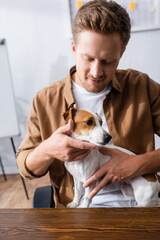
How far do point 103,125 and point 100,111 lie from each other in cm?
7

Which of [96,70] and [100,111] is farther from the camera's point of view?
[100,111]

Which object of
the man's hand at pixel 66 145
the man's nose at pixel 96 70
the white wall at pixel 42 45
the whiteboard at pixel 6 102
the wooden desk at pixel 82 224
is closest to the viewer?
the wooden desk at pixel 82 224

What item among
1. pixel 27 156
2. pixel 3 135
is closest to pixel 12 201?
pixel 3 135

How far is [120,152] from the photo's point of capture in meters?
0.89

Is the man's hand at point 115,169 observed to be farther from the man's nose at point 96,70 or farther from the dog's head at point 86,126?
the man's nose at point 96,70

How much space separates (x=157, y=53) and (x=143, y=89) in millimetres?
1328

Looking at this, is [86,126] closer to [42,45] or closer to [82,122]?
[82,122]

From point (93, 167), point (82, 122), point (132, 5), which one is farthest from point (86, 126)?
point (132, 5)

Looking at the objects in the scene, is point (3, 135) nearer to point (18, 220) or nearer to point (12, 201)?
point (12, 201)

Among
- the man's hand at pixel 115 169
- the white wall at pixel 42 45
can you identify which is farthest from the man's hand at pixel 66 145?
the white wall at pixel 42 45

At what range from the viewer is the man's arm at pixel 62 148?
2.35 feet

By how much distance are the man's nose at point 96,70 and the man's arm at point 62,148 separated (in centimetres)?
23

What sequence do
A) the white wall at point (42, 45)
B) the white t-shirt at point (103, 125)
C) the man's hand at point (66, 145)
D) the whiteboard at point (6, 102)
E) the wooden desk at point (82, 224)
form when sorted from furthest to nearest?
1. the white wall at point (42, 45)
2. the whiteboard at point (6, 102)
3. the white t-shirt at point (103, 125)
4. the man's hand at point (66, 145)
5. the wooden desk at point (82, 224)

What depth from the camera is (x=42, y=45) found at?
2.30 metres
